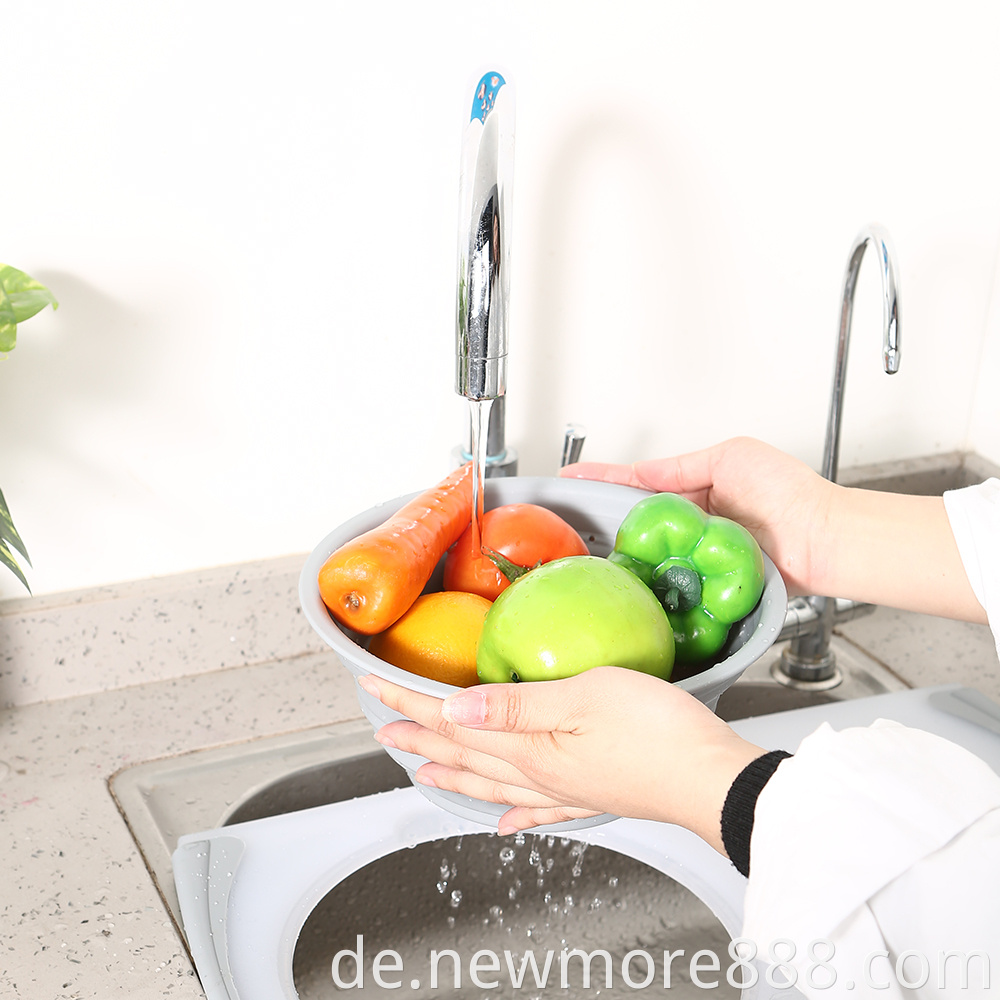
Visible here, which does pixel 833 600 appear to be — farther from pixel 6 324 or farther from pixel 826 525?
pixel 6 324

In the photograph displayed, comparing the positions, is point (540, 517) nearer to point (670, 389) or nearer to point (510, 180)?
point (510, 180)

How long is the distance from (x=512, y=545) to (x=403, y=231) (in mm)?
318

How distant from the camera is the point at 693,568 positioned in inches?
25.2

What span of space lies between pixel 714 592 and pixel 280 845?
1.18 feet

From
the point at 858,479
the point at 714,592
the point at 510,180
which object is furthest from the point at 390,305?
the point at 858,479

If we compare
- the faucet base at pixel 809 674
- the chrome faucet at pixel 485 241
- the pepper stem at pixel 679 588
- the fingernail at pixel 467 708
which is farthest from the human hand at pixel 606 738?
the faucet base at pixel 809 674

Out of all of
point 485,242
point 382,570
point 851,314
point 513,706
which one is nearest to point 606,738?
point 513,706

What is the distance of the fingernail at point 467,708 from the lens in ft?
1.75

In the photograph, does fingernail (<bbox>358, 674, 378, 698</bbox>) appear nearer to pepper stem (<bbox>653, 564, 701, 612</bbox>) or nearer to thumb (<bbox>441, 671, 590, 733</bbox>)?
thumb (<bbox>441, 671, 590, 733</bbox>)

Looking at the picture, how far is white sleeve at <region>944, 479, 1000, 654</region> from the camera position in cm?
73

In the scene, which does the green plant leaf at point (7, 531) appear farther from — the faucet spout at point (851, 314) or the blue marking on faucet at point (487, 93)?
the faucet spout at point (851, 314)

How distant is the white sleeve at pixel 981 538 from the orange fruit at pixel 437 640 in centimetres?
35

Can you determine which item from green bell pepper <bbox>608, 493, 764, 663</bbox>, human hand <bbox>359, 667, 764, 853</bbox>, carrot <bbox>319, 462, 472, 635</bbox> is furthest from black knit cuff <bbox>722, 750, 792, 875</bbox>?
carrot <bbox>319, 462, 472, 635</bbox>

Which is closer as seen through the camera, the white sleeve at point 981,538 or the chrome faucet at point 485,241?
the chrome faucet at point 485,241
